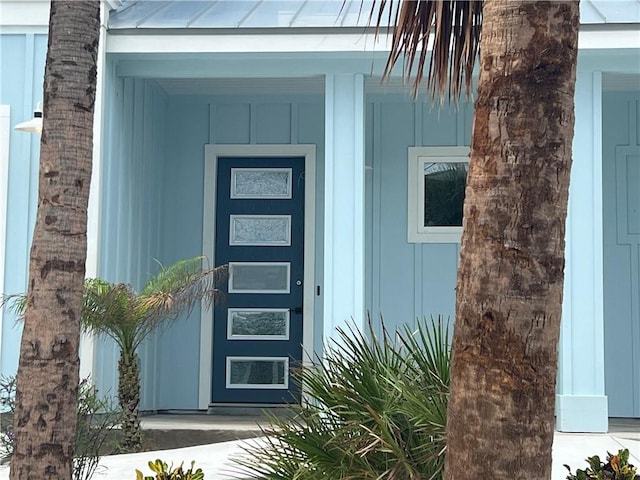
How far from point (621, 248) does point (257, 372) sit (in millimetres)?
3995

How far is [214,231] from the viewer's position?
31.8 feet

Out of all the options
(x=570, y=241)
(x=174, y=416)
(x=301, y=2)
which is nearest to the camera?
(x=570, y=241)

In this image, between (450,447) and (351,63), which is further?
(351,63)

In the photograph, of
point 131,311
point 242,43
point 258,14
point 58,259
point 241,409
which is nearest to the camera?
point 58,259

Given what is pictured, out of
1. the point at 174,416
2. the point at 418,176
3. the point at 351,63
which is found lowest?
the point at 174,416

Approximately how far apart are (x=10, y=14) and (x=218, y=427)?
411 cm

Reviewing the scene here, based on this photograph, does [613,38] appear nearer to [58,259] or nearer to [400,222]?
[400,222]

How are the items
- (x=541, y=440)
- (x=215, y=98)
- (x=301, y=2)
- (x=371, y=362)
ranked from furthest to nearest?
(x=215, y=98)
(x=301, y=2)
(x=371, y=362)
(x=541, y=440)

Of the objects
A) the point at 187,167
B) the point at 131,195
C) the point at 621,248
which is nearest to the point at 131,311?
the point at 131,195

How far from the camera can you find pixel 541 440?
2.71 meters

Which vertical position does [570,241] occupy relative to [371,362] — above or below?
above

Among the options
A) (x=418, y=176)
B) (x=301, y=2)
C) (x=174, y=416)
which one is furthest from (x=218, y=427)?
(x=301, y=2)

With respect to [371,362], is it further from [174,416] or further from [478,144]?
[174,416]

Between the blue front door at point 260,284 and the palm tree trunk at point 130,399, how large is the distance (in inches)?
95.0
